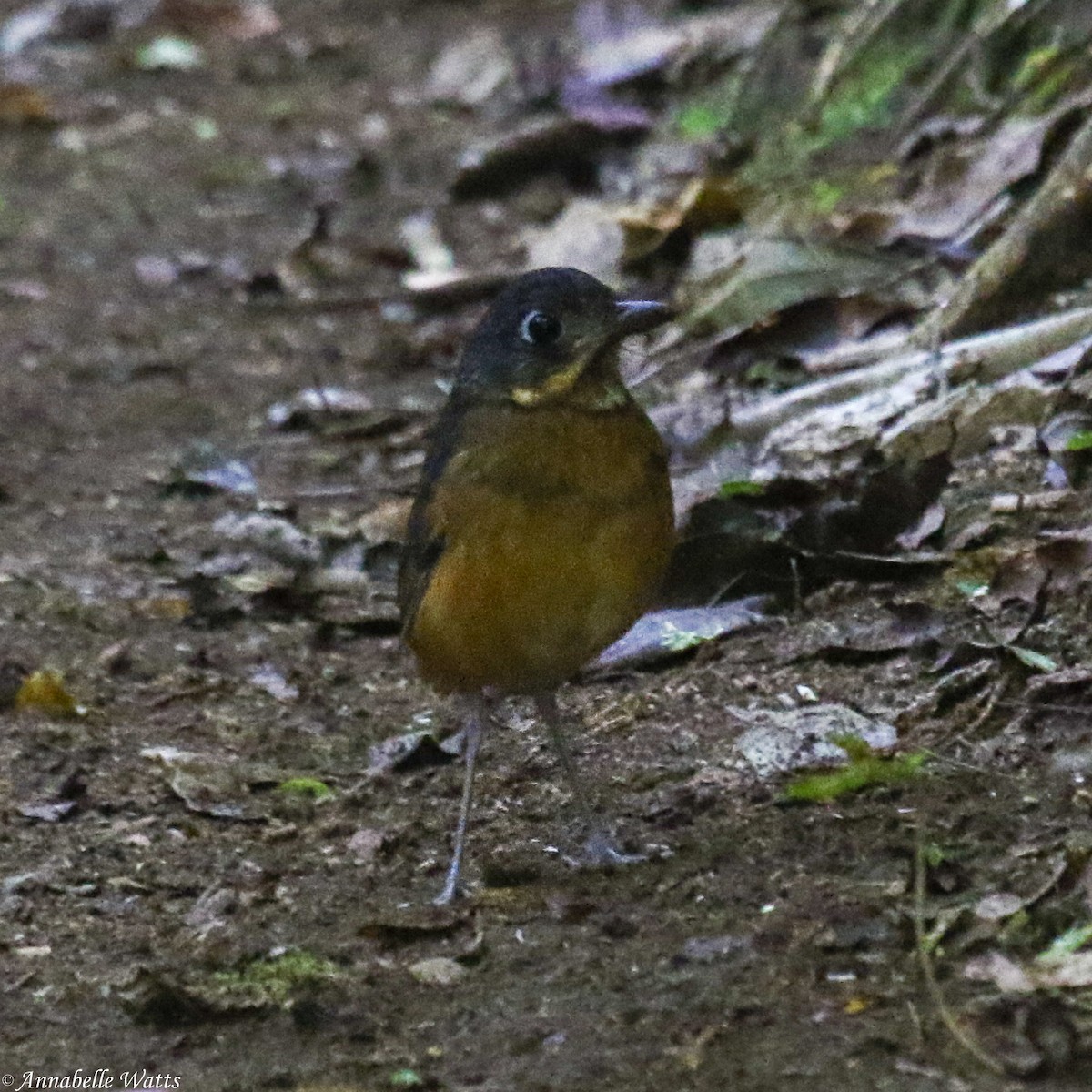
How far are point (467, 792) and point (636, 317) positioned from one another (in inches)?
43.4

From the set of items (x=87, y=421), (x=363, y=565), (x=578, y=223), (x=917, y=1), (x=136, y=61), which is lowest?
(x=363, y=565)

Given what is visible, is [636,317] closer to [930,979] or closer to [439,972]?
[439,972]

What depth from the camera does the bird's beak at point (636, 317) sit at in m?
4.50

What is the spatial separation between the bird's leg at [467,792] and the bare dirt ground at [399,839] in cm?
8

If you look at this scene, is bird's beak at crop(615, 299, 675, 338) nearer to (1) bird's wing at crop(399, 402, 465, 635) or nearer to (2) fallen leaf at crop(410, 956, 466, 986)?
(1) bird's wing at crop(399, 402, 465, 635)

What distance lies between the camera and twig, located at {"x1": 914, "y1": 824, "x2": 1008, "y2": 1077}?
3.31 metres

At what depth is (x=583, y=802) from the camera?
15.2 ft

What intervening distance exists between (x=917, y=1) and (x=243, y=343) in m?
3.30

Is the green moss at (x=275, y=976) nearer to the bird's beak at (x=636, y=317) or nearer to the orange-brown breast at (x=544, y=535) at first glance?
the orange-brown breast at (x=544, y=535)

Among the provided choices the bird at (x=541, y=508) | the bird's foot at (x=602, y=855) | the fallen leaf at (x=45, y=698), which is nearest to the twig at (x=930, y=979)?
the bird's foot at (x=602, y=855)

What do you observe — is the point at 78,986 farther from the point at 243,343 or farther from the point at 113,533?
the point at 243,343

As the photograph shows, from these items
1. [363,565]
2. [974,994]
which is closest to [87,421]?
[363,565]

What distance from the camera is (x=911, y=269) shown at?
24.1 ft

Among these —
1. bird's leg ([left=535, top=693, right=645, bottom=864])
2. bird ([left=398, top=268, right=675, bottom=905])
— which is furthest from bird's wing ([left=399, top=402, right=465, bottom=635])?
bird's leg ([left=535, top=693, right=645, bottom=864])
